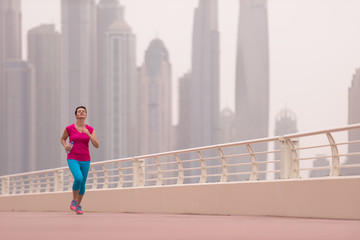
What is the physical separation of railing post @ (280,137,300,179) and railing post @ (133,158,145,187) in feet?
19.6

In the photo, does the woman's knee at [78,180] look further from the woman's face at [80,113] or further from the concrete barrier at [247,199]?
the concrete barrier at [247,199]

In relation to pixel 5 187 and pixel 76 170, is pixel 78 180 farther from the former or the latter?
pixel 5 187

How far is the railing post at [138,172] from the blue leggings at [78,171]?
168 inches

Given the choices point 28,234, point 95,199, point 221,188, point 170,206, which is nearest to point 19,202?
point 95,199

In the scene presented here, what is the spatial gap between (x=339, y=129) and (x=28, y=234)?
4.74 m

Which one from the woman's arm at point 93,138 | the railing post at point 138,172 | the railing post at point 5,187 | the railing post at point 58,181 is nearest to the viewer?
the woman's arm at point 93,138

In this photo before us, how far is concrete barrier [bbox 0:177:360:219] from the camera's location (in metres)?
10.6

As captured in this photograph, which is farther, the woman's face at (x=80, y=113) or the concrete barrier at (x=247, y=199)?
the woman's face at (x=80, y=113)

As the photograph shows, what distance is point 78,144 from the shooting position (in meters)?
13.6

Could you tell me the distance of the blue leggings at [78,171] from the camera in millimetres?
13656

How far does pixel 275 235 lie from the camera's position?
7645mm

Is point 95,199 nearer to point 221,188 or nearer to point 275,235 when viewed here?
point 221,188

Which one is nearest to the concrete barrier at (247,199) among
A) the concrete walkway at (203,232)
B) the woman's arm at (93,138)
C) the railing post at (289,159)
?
the railing post at (289,159)

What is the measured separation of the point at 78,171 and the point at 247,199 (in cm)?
283
